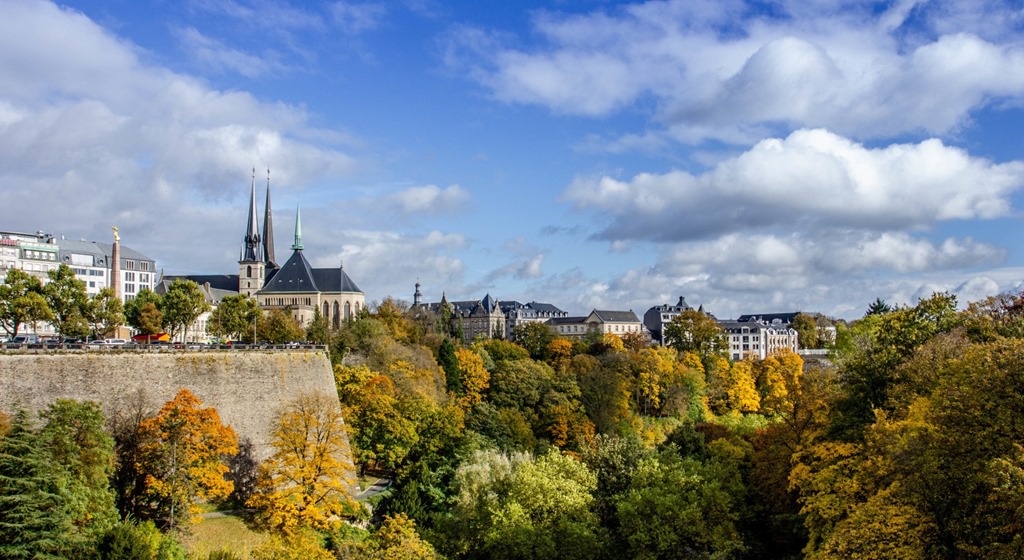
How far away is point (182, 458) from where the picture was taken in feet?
99.9

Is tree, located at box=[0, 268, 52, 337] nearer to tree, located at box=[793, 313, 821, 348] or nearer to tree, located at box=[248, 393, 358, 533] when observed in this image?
tree, located at box=[248, 393, 358, 533]

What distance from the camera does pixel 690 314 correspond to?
84.0m

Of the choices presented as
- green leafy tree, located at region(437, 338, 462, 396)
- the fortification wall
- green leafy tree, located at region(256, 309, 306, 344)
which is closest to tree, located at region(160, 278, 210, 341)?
green leafy tree, located at region(256, 309, 306, 344)

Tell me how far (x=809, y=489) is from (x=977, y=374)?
9.73 metres

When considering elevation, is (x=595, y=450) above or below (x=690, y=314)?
below

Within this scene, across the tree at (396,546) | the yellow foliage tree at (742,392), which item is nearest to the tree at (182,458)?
the tree at (396,546)

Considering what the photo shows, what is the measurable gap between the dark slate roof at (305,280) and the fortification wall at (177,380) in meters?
44.7

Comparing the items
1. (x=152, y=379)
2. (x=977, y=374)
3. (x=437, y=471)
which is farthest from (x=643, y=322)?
(x=977, y=374)

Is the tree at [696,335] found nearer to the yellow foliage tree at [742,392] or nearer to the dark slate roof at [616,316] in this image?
the yellow foliage tree at [742,392]

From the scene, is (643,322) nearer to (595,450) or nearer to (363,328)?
(363,328)

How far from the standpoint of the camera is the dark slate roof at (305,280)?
3467 inches

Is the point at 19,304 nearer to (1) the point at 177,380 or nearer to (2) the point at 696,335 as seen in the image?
(1) the point at 177,380

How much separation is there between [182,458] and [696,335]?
60.1m

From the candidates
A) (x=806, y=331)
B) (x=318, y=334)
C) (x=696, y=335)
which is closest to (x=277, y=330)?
(x=318, y=334)
